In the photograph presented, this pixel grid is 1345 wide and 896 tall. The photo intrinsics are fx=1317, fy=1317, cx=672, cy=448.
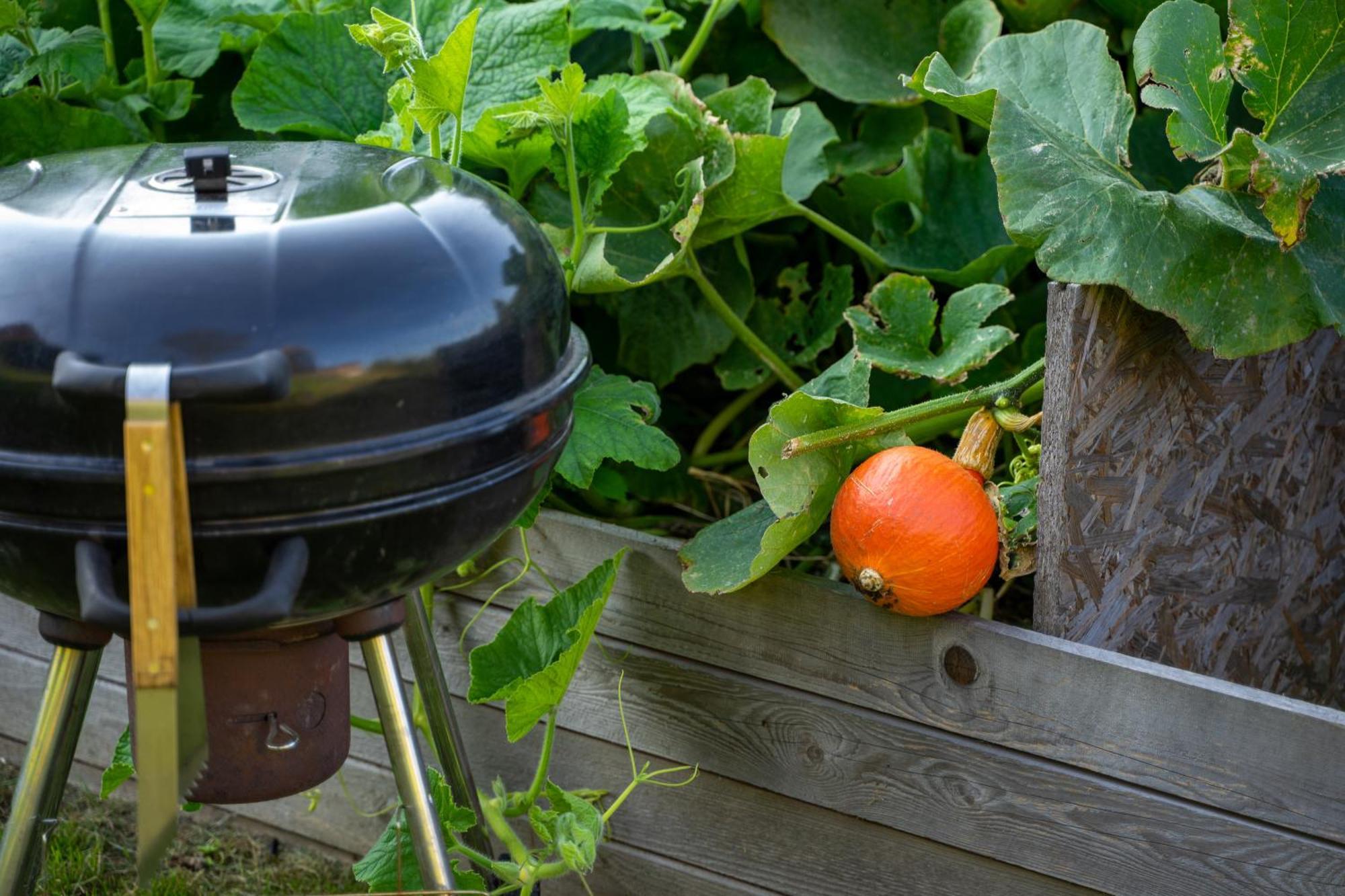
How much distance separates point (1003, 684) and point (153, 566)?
2.59ft

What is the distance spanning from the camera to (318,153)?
100 centimetres

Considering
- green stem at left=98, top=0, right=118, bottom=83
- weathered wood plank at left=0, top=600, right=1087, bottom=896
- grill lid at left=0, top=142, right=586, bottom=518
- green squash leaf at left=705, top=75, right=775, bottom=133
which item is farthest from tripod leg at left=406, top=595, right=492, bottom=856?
green stem at left=98, top=0, right=118, bottom=83

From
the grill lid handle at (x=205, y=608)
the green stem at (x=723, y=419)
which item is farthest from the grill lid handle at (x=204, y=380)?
the green stem at (x=723, y=419)

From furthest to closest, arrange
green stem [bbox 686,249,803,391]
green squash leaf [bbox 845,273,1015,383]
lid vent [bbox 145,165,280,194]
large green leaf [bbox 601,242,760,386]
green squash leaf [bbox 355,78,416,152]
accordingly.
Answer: large green leaf [bbox 601,242,760,386], green stem [bbox 686,249,803,391], green squash leaf [bbox 845,273,1015,383], green squash leaf [bbox 355,78,416,152], lid vent [bbox 145,165,280,194]

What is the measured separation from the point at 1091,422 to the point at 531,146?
62 cm

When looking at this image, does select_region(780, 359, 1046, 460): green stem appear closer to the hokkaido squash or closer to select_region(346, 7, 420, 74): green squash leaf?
the hokkaido squash

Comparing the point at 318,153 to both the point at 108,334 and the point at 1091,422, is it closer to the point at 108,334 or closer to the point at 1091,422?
the point at 108,334

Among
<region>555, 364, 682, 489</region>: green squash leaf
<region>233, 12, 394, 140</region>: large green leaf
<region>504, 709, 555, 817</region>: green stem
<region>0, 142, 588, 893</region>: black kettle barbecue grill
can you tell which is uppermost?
<region>0, 142, 588, 893</region>: black kettle barbecue grill

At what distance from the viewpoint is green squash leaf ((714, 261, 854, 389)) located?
161 cm

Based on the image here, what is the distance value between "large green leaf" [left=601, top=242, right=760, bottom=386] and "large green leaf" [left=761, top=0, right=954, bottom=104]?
27cm

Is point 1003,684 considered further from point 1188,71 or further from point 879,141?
point 879,141

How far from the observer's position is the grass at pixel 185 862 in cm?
168

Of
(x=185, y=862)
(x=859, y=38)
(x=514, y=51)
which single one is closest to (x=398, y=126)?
(x=514, y=51)

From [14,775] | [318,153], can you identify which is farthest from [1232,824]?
[14,775]
